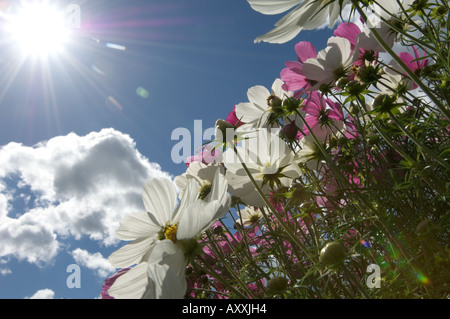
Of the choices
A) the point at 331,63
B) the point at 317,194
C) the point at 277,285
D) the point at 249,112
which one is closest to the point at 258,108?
the point at 249,112

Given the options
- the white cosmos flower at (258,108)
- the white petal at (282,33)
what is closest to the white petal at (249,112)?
the white cosmos flower at (258,108)

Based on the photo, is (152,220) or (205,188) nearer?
(152,220)

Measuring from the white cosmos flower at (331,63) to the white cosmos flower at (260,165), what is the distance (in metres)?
0.17

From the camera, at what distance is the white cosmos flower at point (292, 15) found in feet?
1.33

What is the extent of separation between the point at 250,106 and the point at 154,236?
1.13ft

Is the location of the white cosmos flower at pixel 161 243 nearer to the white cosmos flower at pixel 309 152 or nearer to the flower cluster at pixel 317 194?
the flower cluster at pixel 317 194

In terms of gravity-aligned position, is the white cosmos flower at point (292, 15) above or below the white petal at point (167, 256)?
above

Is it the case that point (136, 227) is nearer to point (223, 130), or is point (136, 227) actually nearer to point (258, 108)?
point (223, 130)

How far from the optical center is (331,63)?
24.5 inches

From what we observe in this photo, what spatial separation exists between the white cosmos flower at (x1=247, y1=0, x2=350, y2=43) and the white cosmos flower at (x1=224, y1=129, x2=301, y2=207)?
14 cm

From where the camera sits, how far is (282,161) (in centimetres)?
49

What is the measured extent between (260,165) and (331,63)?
0.23 metres
